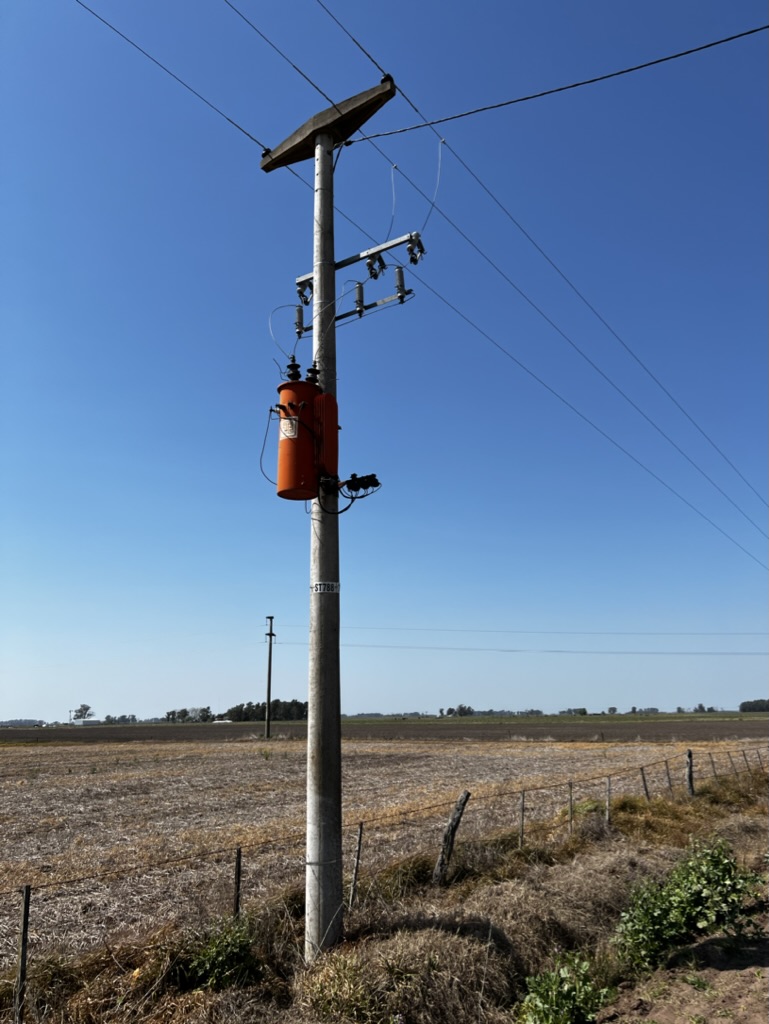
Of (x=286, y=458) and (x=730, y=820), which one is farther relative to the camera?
(x=730, y=820)

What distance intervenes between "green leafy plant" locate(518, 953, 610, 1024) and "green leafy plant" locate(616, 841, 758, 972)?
175cm

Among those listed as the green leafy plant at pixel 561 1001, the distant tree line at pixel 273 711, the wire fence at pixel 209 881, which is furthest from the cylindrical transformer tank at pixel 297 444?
the distant tree line at pixel 273 711

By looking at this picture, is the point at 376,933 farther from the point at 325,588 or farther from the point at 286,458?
the point at 286,458

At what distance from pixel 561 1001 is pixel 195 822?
14458 millimetres

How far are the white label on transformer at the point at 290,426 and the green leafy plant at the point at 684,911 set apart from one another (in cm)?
726

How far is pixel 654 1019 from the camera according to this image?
6.79m

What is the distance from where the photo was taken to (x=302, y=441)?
8008mm

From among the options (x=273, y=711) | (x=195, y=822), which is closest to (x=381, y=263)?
(x=195, y=822)

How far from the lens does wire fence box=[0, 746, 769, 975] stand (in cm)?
852

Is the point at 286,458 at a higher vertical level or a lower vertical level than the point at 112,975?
higher

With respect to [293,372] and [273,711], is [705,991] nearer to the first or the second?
[293,372]

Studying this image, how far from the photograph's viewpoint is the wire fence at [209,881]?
335 inches

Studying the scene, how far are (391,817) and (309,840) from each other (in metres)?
11.3

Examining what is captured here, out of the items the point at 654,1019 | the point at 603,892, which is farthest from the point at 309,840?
the point at 603,892
